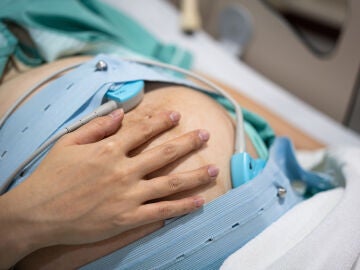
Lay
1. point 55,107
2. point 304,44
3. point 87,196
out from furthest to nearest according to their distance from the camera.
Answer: point 304,44, point 55,107, point 87,196

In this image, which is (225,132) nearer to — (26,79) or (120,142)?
(120,142)

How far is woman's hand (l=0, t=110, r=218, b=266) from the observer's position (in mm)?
473

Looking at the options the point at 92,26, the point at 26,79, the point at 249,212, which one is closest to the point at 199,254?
the point at 249,212

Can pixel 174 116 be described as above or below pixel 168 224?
above

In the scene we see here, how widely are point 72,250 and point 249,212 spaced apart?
259mm

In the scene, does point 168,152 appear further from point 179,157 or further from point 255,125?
point 255,125

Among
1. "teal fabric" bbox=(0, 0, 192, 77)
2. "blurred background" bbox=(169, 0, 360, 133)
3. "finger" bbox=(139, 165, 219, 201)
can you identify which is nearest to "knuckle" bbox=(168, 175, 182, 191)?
"finger" bbox=(139, 165, 219, 201)

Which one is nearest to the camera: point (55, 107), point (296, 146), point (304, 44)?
point (55, 107)

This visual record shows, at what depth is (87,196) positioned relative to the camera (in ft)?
1.55

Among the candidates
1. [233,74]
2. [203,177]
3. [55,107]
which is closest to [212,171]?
[203,177]

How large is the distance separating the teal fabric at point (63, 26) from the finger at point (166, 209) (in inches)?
17.8

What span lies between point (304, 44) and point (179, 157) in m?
0.71

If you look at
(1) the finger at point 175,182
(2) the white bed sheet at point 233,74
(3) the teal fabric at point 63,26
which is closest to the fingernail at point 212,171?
(1) the finger at point 175,182

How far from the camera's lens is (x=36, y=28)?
2.56 feet
